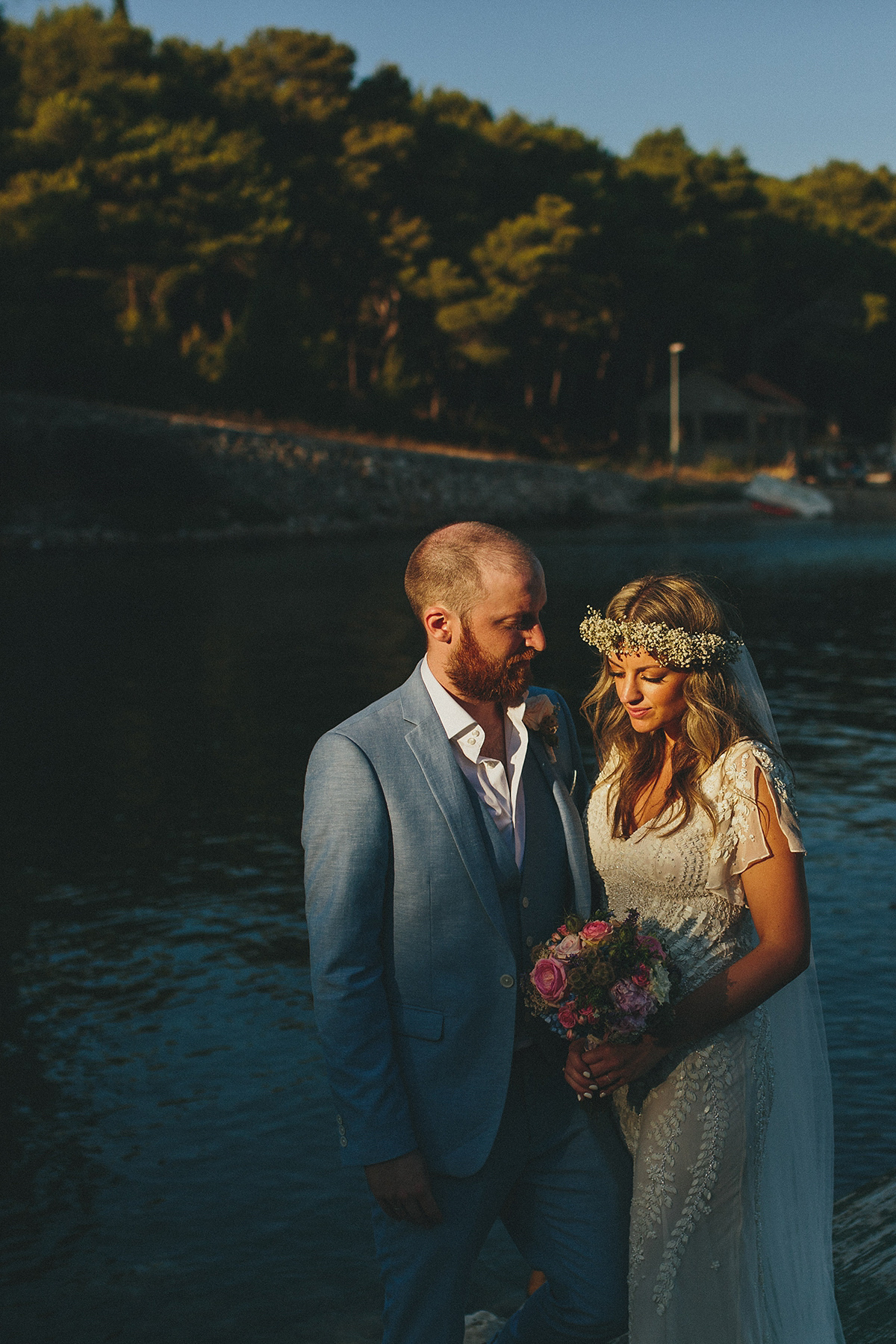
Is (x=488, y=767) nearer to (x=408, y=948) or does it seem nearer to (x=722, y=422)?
(x=408, y=948)

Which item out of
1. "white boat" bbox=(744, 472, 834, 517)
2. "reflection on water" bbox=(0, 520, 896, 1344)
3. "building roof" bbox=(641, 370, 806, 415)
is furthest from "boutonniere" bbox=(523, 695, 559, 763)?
"building roof" bbox=(641, 370, 806, 415)

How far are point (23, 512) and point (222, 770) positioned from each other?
29.7 m

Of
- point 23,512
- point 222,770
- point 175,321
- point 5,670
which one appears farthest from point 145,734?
point 175,321

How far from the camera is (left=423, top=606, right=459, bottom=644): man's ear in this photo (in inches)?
116

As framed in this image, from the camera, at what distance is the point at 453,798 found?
112 inches

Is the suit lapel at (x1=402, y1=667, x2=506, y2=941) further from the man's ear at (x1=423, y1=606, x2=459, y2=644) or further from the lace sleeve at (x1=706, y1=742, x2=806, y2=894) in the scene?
the lace sleeve at (x1=706, y1=742, x2=806, y2=894)

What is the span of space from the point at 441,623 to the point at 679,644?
550 mm

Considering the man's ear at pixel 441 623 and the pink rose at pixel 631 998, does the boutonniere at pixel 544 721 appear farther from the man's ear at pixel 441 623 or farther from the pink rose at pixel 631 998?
the pink rose at pixel 631 998

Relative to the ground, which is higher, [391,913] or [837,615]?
[391,913]

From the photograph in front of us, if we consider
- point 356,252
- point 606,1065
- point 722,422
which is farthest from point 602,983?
point 722,422

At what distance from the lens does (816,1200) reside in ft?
10.4

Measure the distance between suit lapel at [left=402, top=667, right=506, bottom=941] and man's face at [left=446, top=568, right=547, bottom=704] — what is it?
0.13 m

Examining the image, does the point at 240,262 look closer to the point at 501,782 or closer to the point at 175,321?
the point at 175,321

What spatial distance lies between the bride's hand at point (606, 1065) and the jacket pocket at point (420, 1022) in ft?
0.93
